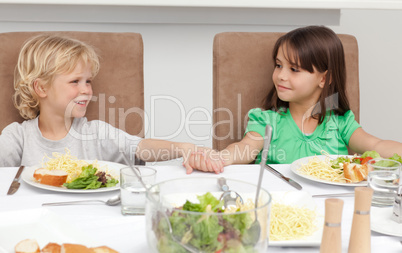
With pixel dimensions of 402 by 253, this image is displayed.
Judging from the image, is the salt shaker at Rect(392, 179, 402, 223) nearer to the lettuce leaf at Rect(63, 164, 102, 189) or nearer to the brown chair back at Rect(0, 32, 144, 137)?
the lettuce leaf at Rect(63, 164, 102, 189)

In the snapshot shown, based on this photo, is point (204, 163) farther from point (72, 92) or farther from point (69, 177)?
point (72, 92)

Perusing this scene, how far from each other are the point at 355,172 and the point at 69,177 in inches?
28.0

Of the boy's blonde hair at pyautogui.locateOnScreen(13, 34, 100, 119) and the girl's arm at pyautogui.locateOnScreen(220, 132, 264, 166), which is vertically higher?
the boy's blonde hair at pyautogui.locateOnScreen(13, 34, 100, 119)

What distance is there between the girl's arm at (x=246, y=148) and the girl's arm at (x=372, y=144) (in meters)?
0.36

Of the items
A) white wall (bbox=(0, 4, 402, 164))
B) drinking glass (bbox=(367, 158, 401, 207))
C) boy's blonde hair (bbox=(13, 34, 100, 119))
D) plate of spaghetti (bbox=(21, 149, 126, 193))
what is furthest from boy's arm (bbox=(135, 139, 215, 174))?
white wall (bbox=(0, 4, 402, 164))

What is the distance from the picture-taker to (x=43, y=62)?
5.65 ft

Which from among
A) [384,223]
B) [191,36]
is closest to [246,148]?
[384,223]

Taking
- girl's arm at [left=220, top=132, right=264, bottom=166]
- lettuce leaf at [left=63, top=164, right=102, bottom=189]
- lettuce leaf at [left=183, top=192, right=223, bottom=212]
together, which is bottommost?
girl's arm at [left=220, top=132, right=264, bottom=166]

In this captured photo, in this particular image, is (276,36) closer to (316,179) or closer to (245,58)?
(245,58)

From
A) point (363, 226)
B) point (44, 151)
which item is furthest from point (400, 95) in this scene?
point (363, 226)

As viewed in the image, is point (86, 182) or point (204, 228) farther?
point (86, 182)

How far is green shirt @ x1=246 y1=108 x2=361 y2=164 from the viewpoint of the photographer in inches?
71.1

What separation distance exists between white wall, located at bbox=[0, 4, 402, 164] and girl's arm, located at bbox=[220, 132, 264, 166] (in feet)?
2.75

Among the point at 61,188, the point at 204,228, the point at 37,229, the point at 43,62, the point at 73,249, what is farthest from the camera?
the point at 43,62
